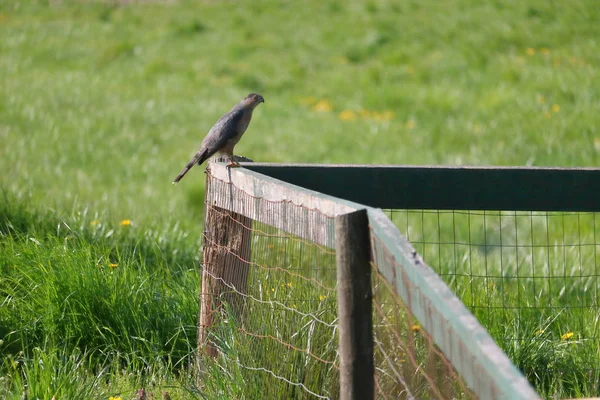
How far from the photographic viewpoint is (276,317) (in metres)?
2.85

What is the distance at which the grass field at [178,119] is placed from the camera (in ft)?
11.4

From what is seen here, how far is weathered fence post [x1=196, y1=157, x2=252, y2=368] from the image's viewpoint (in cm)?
312

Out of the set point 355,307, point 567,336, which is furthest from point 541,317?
point 355,307

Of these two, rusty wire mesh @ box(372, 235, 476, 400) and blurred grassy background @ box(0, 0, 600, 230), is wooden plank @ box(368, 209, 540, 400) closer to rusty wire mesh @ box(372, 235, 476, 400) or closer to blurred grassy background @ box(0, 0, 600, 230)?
rusty wire mesh @ box(372, 235, 476, 400)

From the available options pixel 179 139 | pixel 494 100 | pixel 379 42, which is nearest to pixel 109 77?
pixel 179 139

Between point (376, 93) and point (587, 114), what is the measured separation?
282cm

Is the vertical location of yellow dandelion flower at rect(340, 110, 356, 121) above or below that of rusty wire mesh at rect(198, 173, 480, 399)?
above

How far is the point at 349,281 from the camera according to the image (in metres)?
2.06

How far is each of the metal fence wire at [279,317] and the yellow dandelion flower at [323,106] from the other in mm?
7395

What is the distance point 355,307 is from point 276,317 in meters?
0.83

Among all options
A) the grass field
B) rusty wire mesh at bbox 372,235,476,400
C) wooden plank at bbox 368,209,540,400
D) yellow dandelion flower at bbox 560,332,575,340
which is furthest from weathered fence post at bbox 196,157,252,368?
yellow dandelion flower at bbox 560,332,575,340

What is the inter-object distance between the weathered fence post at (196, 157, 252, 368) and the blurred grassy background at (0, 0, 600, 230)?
251cm

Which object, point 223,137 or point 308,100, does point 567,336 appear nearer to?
point 223,137

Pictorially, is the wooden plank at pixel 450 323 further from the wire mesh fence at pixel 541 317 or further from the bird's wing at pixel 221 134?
the bird's wing at pixel 221 134
